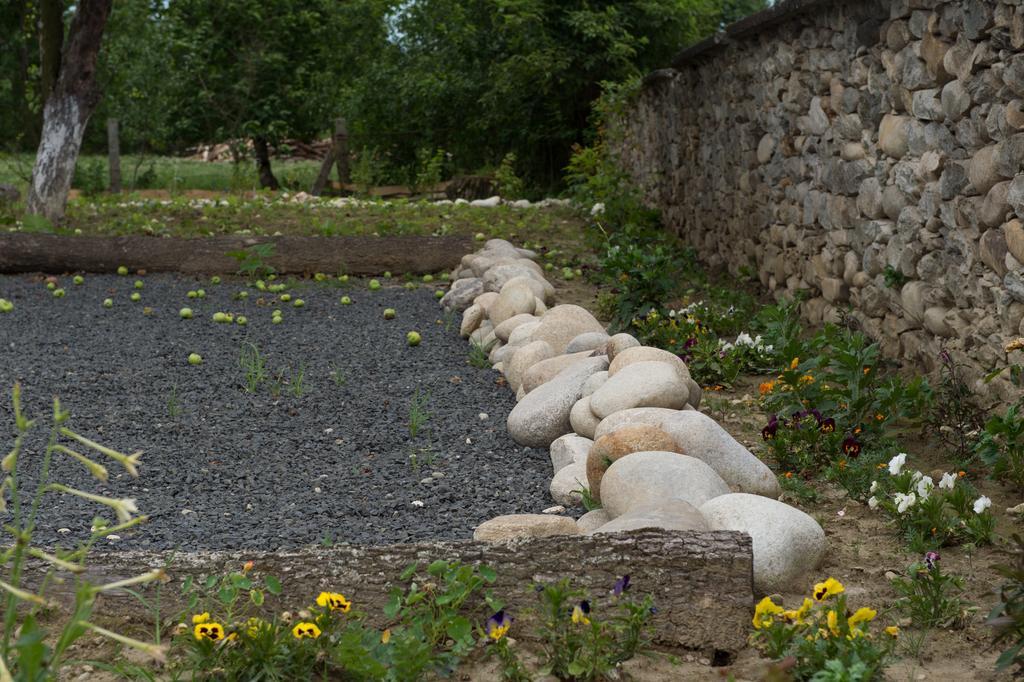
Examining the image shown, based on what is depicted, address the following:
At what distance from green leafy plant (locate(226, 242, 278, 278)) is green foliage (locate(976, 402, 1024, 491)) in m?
6.35

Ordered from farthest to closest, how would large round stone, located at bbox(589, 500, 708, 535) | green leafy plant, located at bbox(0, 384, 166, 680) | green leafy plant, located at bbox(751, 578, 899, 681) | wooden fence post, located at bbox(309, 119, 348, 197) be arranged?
wooden fence post, located at bbox(309, 119, 348, 197) → large round stone, located at bbox(589, 500, 708, 535) → green leafy plant, located at bbox(751, 578, 899, 681) → green leafy plant, located at bbox(0, 384, 166, 680)

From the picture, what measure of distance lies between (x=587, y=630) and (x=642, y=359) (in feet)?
7.23

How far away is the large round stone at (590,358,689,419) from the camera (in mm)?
4520

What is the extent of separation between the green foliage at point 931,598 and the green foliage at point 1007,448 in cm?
82

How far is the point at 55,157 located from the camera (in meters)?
11.1

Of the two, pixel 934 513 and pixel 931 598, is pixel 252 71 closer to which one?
pixel 934 513

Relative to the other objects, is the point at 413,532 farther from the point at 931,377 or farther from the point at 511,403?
the point at 931,377

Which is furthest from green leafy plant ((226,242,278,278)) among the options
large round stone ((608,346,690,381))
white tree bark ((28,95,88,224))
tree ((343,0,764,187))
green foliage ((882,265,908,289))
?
tree ((343,0,764,187))

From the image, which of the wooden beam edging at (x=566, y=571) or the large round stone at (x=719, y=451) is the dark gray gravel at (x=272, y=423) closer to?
the large round stone at (x=719, y=451)

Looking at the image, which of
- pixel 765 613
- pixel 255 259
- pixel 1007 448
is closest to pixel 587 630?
pixel 765 613

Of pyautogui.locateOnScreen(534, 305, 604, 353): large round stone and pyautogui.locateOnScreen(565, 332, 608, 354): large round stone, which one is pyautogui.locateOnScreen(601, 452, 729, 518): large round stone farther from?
pyautogui.locateOnScreen(534, 305, 604, 353): large round stone

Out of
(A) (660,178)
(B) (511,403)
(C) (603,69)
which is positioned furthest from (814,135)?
Answer: (C) (603,69)

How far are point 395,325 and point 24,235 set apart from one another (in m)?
3.78

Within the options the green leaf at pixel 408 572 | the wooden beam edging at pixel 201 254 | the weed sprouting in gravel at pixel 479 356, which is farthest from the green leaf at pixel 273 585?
the wooden beam edging at pixel 201 254
